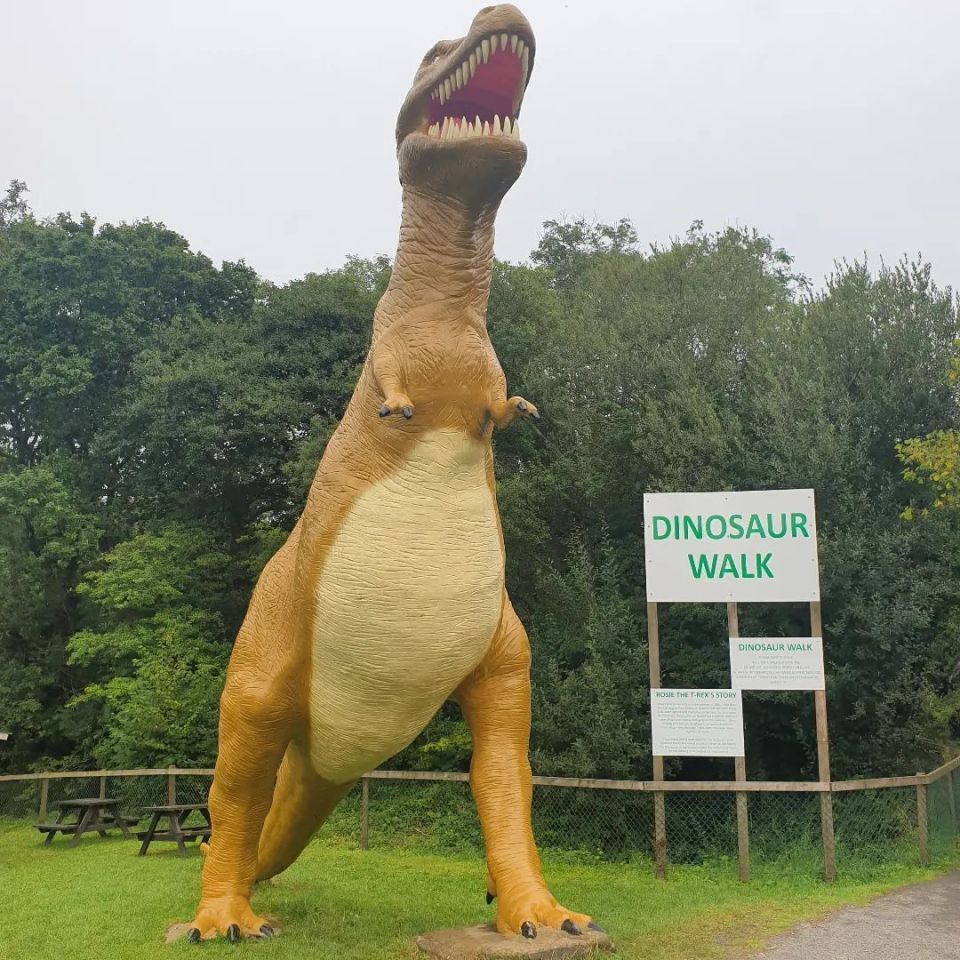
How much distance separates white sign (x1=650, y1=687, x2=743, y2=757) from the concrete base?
3.70 metres

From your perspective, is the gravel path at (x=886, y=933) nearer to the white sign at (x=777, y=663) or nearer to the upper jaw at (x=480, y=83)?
the white sign at (x=777, y=663)

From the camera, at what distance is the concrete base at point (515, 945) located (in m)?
3.96

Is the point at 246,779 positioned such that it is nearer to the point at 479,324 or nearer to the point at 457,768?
the point at 479,324

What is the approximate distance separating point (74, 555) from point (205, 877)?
1154 cm

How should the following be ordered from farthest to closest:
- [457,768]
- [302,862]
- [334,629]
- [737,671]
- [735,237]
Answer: [735,237] → [457,768] → [302,862] → [737,671] → [334,629]

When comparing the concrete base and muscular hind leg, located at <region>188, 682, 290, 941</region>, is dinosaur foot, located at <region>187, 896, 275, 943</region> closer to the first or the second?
muscular hind leg, located at <region>188, 682, 290, 941</region>

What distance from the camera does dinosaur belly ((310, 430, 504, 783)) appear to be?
4191 mm

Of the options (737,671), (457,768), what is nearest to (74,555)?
(457,768)

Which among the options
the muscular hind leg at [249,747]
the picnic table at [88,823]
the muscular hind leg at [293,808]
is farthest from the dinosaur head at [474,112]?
the picnic table at [88,823]

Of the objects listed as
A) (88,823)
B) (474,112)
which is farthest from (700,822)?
(474,112)

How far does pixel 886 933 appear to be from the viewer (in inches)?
218

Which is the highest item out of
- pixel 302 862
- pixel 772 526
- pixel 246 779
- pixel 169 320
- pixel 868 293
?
pixel 169 320

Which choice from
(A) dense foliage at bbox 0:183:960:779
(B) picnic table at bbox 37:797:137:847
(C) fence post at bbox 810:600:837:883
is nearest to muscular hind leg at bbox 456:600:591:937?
(C) fence post at bbox 810:600:837:883

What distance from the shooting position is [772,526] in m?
7.94
